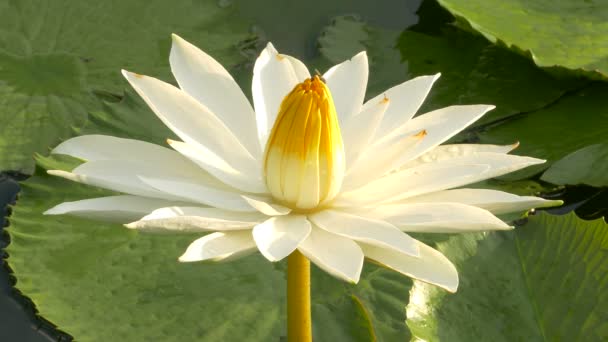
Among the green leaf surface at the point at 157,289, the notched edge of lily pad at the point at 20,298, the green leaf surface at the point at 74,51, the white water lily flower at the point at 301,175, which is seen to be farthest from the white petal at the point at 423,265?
the green leaf surface at the point at 74,51

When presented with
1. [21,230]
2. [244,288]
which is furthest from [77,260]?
[244,288]

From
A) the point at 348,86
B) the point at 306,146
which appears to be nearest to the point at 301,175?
the point at 306,146

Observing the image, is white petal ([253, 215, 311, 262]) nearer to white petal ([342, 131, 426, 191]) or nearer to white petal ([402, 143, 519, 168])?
white petal ([342, 131, 426, 191])

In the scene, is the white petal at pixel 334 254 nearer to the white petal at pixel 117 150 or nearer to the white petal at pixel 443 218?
the white petal at pixel 443 218

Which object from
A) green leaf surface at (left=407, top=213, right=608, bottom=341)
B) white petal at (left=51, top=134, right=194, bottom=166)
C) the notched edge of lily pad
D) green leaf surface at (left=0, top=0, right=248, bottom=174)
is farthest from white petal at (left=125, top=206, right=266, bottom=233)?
green leaf surface at (left=0, top=0, right=248, bottom=174)

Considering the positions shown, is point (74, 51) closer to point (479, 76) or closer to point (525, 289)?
point (479, 76)
